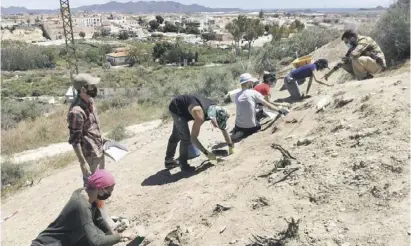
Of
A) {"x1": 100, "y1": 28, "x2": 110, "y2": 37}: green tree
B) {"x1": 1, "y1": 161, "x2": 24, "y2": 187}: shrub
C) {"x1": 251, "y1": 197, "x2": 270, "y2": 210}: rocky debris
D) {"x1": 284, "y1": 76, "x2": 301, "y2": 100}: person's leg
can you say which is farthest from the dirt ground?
→ {"x1": 100, "y1": 28, "x2": 110, "y2": 37}: green tree

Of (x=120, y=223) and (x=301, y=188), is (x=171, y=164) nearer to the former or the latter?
(x=120, y=223)

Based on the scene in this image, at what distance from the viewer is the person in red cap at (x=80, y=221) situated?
3.22 meters

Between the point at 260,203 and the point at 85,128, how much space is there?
2.02 meters

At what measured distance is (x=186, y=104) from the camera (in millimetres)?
5473

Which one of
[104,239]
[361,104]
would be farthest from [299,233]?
[361,104]

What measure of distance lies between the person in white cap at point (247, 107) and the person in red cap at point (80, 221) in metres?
3.35

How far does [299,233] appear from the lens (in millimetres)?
3271

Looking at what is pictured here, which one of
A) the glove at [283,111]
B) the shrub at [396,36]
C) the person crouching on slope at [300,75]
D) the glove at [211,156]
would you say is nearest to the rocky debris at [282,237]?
the glove at [211,156]

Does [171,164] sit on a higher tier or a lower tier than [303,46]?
lower

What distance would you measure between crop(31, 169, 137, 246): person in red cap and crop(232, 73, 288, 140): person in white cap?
11.0 ft

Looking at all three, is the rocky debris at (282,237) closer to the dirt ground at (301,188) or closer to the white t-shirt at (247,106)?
the dirt ground at (301,188)

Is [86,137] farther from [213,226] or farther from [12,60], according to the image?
[12,60]

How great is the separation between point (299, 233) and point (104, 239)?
4.77 feet

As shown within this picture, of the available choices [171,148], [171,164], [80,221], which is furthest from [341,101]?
[80,221]
